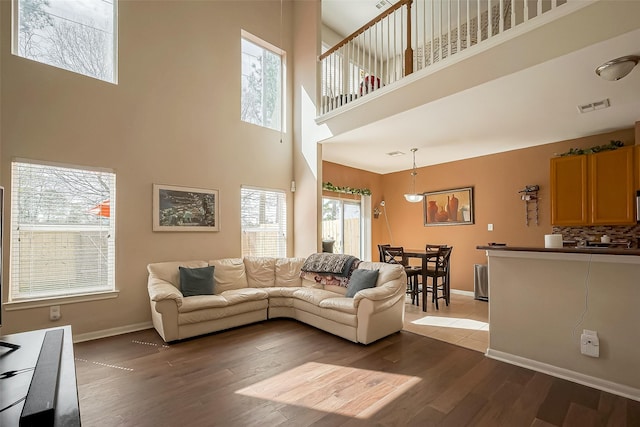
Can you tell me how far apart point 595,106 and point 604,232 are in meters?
2.00

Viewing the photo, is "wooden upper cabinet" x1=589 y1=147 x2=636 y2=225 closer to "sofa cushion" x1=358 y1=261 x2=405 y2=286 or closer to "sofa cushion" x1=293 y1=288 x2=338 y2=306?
"sofa cushion" x1=358 y1=261 x2=405 y2=286

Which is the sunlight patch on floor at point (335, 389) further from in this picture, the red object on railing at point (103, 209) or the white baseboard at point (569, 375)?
the red object on railing at point (103, 209)

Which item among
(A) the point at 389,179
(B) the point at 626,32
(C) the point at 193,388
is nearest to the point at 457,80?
(B) the point at 626,32

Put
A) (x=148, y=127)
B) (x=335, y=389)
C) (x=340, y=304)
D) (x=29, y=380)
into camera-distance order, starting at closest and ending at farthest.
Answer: (x=29, y=380) → (x=335, y=389) → (x=340, y=304) → (x=148, y=127)

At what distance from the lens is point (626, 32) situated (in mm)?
2387

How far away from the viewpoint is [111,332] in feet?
12.2

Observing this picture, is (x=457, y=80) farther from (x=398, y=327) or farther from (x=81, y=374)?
(x=81, y=374)

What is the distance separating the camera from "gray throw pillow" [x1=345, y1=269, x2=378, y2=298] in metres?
3.85

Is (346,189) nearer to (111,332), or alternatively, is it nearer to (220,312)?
(220,312)

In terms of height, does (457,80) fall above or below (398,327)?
above

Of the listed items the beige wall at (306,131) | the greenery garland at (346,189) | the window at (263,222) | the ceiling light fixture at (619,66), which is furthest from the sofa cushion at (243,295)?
the ceiling light fixture at (619,66)

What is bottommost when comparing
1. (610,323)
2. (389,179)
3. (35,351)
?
(610,323)

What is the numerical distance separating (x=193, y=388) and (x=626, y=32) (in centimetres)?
441

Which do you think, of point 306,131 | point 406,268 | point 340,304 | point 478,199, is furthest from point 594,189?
point 306,131
